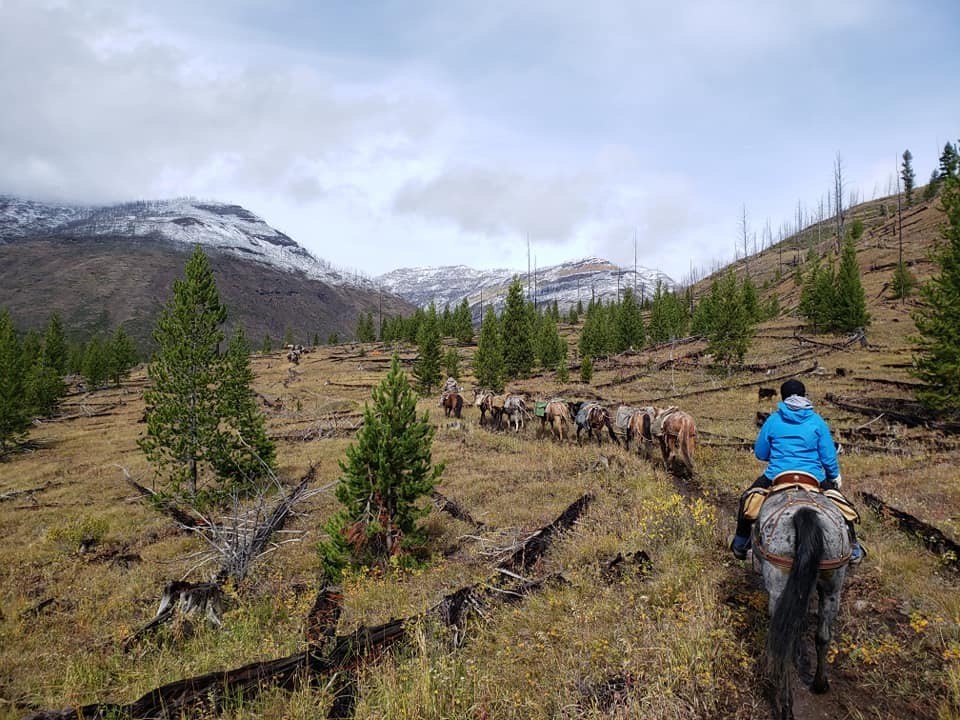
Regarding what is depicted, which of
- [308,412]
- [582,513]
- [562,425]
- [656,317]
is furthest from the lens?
[656,317]

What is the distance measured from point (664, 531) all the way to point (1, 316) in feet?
164

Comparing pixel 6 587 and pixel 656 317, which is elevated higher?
pixel 656 317

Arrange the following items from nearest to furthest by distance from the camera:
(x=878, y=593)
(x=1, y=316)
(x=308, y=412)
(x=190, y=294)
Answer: (x=878, y=593), (x=190, y=294), (x=308, y=412), (x=1, y=316)

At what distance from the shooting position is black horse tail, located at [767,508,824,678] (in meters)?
4.24

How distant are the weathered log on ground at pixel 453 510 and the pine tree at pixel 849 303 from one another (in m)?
47.0

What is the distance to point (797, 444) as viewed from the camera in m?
5.55

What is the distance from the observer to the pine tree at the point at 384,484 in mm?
9492

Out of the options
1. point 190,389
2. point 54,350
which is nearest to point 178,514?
point 190,389

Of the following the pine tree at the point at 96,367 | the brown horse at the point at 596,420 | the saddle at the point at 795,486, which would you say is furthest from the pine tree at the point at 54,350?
the saddle at the point at 795,486

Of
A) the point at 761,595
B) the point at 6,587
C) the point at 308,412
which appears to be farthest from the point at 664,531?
the point at 308,412

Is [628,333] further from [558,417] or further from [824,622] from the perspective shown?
[824,622]

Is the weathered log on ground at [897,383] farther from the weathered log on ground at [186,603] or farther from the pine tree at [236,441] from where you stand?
the pine tree at [236,441]

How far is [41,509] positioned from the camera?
658 inches

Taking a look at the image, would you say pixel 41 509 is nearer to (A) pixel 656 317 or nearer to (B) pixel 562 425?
(B) pixel 562 425
